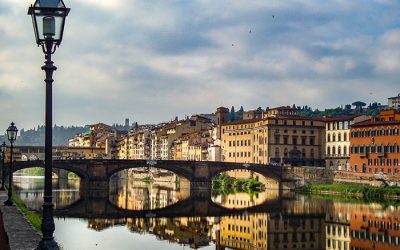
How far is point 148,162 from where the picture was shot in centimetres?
7931

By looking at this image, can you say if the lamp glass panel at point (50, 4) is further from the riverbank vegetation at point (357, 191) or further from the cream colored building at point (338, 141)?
the cream colored building at point (338, 141)

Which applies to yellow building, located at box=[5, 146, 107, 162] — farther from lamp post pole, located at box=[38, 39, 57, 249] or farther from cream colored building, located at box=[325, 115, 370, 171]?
lamp post pole, located at box=[38, 39, 57, 249]

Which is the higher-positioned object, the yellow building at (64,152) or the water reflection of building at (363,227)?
the yellow building at (64,152)

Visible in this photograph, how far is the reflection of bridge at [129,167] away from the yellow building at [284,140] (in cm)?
854

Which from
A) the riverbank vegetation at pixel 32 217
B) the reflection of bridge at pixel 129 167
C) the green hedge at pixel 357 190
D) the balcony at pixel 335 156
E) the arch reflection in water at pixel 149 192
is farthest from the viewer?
the balcony at pixel 335 156

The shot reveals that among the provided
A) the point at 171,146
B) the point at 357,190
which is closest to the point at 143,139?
the point at 171,146

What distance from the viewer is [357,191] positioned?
71.2 metres

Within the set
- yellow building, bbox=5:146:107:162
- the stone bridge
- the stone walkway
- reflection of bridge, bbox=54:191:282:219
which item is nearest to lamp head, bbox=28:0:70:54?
the stone walkway

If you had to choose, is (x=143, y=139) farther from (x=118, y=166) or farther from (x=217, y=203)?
(x=217, y=203)

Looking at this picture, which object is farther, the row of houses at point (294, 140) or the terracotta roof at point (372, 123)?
the row of houses at point (294, 140)

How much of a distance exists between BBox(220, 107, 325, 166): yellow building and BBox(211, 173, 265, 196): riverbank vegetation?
5153 millimetres

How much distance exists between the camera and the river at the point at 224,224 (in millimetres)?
35156

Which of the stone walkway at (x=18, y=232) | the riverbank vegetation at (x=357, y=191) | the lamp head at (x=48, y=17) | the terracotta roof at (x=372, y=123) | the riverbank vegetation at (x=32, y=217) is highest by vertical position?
the terracotta roof at (x=372, y=123)

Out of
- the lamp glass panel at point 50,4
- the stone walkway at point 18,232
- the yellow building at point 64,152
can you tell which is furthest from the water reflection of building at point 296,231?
the yellow building at point 64,152
